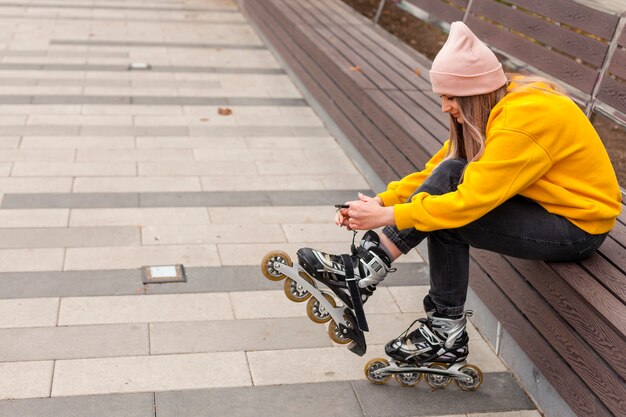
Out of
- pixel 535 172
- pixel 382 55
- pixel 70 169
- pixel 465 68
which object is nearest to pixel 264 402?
pixel 535 172

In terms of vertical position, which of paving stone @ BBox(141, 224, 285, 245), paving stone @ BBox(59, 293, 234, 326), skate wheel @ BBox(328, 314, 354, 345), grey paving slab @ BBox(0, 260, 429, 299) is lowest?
paving stone @ BBox(141, 224, 285, 245)

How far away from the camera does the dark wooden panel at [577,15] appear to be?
4.84 metres

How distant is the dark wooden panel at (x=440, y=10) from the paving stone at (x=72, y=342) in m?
4.01

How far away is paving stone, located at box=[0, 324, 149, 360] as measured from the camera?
3.59m

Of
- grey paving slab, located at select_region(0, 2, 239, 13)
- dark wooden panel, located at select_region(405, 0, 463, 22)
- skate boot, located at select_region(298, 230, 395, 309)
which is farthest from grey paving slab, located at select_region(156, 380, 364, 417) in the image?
grey paving slab, located at select_region(0, 2, 239, 13)

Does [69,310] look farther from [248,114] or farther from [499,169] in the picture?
[248,114]

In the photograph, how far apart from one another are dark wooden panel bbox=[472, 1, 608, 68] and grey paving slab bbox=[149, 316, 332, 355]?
229cm

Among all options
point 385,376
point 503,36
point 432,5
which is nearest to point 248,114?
point 432,5

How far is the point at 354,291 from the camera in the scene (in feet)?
11.0

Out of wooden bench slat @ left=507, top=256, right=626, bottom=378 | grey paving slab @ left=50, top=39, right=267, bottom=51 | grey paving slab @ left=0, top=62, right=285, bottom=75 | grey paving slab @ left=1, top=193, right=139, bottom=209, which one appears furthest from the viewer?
grey paving slab @ left=50, top=39, right=267, bottom=51

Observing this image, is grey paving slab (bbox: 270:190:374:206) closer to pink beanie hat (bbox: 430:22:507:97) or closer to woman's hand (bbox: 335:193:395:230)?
woman's hand (bbox: 335:193:395:230)

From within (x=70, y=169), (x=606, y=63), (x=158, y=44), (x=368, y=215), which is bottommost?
(x=158, y=44)

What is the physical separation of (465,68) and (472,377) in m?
1.28

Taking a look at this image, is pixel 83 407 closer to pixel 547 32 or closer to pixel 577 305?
pixel 577 305
